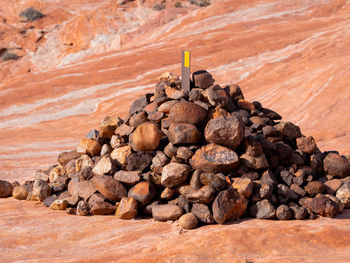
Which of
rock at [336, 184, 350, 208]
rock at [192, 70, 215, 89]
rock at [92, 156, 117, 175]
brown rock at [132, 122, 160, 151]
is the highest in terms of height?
rock at [192, 70, 215, 89]

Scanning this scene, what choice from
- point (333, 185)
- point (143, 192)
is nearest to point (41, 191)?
point (143, 192)

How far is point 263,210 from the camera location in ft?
15.5

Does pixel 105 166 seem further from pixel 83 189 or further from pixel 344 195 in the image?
pixel 344 195

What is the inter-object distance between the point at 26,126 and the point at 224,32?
39.2 feet

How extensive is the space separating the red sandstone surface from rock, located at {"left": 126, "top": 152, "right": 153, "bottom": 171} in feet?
2.82

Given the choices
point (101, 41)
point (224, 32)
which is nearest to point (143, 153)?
point (224, 32)

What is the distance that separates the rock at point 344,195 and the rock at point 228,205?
1592 mm

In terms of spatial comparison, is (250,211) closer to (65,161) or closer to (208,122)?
(208,122)

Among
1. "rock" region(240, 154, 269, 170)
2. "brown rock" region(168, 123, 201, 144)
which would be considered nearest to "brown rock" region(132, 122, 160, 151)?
"brown rock" region(168, 123, 201, 144)

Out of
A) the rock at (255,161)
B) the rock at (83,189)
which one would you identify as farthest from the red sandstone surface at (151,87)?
the rock at (255,161)

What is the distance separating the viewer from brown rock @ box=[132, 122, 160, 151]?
5.50 m

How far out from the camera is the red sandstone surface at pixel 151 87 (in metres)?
4.03

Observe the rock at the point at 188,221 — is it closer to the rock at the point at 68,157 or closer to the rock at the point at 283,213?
the rock at the point at 283,213

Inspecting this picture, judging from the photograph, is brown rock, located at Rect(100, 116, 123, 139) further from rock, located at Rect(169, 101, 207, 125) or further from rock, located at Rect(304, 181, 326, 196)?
rock, located at Rect(304, 181, 326, 196)
